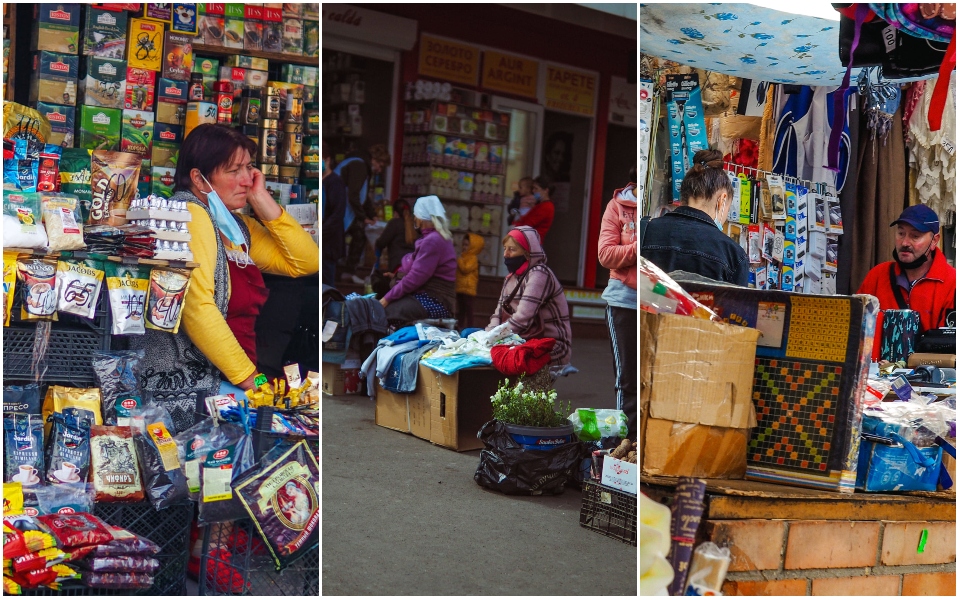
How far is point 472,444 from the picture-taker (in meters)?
6.27

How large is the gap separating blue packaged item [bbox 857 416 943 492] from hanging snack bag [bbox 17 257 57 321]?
113 inches

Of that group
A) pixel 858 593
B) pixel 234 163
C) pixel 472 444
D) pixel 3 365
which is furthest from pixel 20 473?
pixel 472 444

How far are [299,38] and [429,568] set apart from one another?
89.4 inches

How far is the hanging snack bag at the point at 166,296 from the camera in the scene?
343 cm

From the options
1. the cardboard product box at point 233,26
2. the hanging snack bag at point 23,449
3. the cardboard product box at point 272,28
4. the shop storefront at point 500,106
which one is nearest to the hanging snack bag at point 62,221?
the hanging snack bag at point 23,449

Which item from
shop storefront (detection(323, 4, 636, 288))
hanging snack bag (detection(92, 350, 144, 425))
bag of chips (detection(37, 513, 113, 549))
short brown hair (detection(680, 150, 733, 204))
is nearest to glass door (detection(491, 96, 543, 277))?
shop storefront (detection(323, 4, 636, 288))

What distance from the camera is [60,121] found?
334 cm

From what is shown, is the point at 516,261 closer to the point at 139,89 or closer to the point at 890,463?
the point at 139,89

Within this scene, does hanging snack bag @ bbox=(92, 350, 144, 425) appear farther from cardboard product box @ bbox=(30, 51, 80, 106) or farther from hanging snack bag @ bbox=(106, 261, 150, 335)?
cardboard product box @ bbox=(30, 51, 80, 106)

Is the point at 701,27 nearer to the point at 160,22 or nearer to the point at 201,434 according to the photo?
the point at 160,22

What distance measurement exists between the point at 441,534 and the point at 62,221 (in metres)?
→ 2.29

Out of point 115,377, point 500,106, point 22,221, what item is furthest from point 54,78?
point 500,106

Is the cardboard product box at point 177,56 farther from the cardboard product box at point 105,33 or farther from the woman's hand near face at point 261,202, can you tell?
the woman's hand near face at point 261,202

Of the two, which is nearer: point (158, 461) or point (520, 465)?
point (158, 461)
